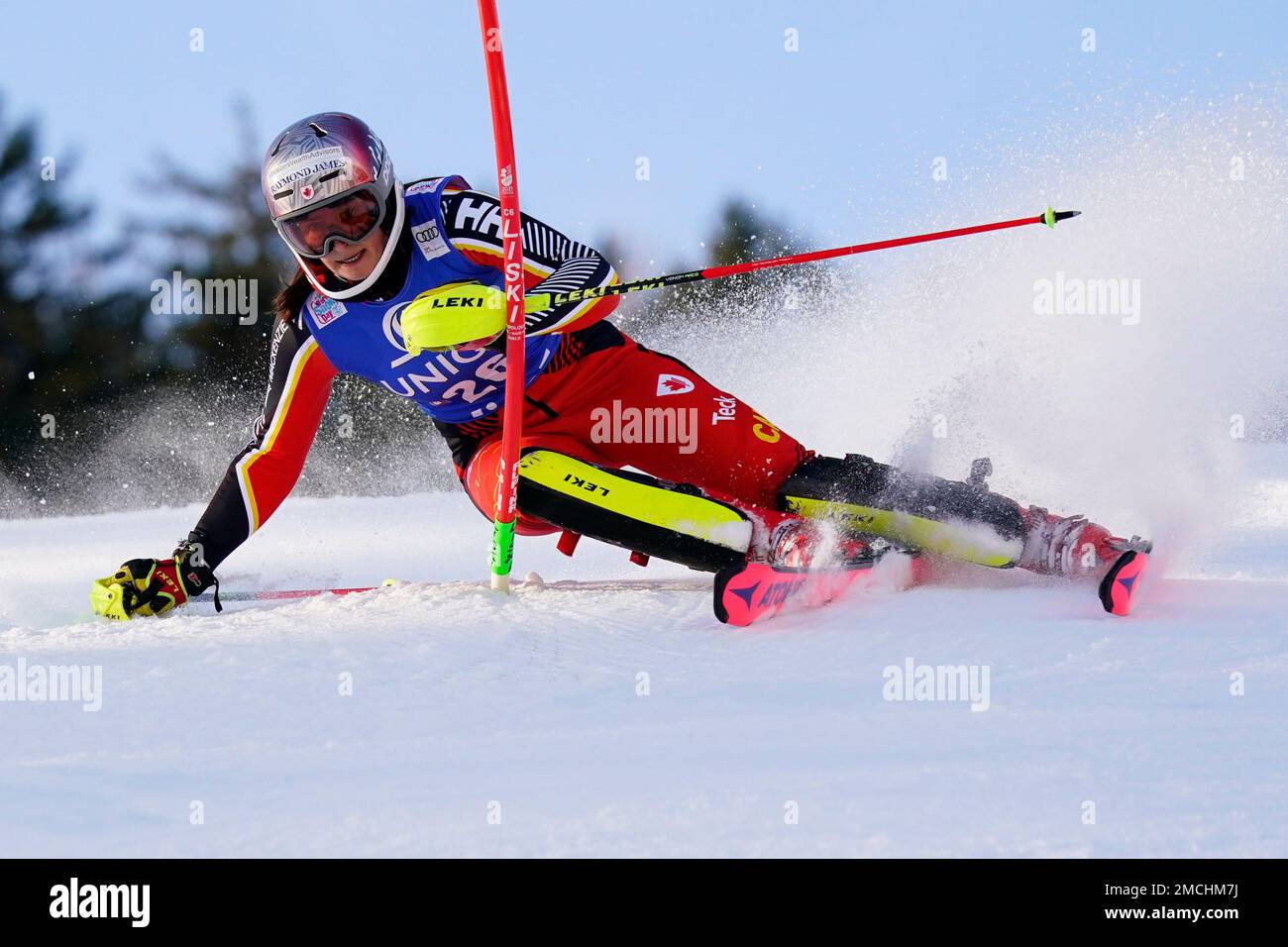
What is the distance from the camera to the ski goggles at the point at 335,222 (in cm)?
370

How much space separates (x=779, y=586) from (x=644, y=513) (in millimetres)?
479

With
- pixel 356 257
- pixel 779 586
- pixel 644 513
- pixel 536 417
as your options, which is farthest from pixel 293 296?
pixel 779 586

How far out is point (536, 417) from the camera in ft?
13.8

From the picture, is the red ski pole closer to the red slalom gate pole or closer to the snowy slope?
the red slalom gate pole

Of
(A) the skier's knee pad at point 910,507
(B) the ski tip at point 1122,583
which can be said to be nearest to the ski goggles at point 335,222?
(A) the skier's knee pad at point 910,507

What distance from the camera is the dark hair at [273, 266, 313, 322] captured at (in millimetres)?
4148

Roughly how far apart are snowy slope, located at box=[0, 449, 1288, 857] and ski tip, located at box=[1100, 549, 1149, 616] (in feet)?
0.20

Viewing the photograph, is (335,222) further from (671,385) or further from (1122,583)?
(1122,583)

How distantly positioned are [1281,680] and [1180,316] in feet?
7.98

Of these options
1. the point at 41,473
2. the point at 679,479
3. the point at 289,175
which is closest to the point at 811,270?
the point at 679,479

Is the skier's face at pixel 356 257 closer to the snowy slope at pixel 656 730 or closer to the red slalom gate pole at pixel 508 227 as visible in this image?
the red slalom gate pole at pixel 508 227

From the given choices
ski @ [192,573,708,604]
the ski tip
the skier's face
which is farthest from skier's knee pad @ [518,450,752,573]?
the ski tip

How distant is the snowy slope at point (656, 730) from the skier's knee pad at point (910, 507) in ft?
0.52

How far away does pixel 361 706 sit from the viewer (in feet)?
8.96
